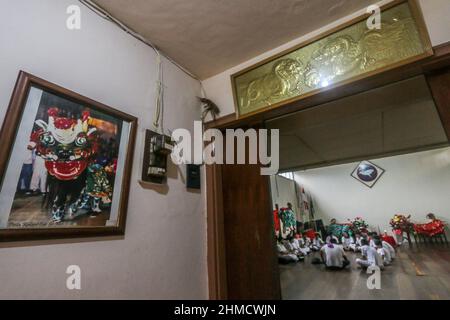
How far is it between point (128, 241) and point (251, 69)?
0.92 metres

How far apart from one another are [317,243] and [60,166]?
102 inches

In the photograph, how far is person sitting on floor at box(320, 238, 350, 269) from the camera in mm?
2115

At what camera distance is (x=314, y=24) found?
2.89ft

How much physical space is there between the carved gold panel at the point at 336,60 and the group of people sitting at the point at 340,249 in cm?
169

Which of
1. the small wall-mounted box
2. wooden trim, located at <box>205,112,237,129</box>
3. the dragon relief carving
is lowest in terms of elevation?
the small wall-mounted box

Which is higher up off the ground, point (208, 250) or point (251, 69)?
point (251, 69)

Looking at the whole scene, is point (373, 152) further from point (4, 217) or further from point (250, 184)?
point (4, 217)

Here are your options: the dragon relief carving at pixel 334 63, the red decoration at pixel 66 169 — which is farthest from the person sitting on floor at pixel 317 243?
the red decoration at pixel 66 169

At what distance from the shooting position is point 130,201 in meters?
0.72

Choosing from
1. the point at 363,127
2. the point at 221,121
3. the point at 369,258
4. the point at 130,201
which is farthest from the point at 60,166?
the point at 369,258

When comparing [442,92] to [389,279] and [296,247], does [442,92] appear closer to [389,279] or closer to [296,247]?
[389,279]

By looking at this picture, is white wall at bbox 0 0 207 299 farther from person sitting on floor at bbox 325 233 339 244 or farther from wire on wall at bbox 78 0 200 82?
person sitting on floor at bbox 325 233 339 244

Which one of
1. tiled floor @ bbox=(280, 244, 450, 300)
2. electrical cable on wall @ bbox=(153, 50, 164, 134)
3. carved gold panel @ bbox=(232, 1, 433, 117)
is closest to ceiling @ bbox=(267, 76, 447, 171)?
carved gold panel @ bbox=(232, 1, 433, 117)
